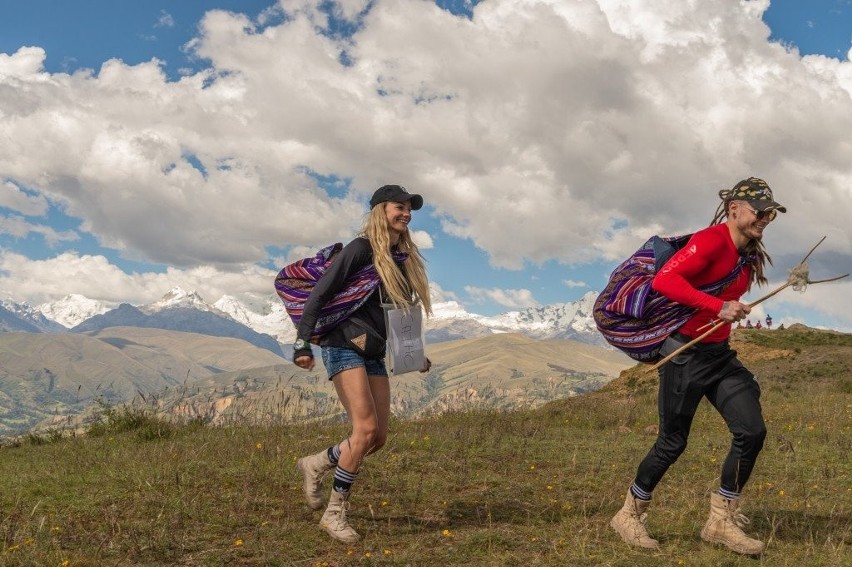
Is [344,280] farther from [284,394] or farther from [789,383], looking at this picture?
[789,383]

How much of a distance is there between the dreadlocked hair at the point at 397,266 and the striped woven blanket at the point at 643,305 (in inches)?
61.2

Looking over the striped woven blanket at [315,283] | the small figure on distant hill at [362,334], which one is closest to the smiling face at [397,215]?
the small figure on distant hill at [362,334]

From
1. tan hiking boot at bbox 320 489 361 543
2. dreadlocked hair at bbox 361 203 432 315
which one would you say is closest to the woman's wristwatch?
dreadlocked hair at bbox 361 203 432 315

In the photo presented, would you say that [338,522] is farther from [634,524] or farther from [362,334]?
[634,524]

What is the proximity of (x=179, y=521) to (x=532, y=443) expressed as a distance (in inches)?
229

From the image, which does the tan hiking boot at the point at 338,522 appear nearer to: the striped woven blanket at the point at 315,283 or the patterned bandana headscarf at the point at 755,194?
the striped woven blanket at the point at 315,283

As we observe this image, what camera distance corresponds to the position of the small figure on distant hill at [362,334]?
544 centimetres

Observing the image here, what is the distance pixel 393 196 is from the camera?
18.6 feet

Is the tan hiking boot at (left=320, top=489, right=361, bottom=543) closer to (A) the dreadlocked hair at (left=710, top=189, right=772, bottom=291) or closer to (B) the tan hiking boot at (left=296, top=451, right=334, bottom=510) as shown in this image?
(B) the tan hiking boot at (left=296, top=451, right=334, bottom=510)

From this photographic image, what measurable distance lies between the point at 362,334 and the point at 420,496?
2.44 m

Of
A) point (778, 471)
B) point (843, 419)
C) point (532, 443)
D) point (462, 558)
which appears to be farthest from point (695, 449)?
point (462, 558)

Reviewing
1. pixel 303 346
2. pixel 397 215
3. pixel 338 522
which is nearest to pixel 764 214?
pixel 397 215

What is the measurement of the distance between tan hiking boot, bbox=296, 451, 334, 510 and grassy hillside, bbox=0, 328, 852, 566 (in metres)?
0.24

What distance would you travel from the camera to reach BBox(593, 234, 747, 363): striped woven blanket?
5.15 m
